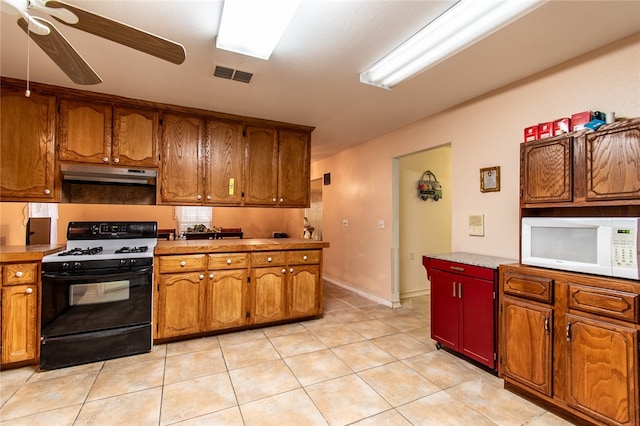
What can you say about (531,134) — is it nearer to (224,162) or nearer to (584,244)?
(584,244)

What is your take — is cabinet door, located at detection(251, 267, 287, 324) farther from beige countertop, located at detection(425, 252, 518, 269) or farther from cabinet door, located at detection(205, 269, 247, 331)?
beige countertop, located at detection(425, 252, 518, 269)

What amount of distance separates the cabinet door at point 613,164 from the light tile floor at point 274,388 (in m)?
1.41

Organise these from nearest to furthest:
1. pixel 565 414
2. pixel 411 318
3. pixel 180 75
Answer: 1. pixel 565 414
2. pixel 180 75
3. pixel 411 318

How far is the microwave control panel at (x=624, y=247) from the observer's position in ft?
5.35

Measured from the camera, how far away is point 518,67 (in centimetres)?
237

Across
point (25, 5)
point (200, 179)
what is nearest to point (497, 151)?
point (200, 179)

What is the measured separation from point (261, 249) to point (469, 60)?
100 inches

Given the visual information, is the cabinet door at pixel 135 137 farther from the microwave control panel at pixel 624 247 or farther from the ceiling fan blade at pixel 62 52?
the microwave control panel at pixel 624 247

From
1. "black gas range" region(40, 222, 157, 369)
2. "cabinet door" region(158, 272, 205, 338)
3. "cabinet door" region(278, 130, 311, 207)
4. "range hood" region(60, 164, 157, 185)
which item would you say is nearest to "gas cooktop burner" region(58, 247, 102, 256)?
"black gas range" region(40, 222, 157, 369)

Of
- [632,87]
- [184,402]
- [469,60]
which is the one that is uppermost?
[469,60]

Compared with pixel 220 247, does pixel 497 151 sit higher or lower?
higher

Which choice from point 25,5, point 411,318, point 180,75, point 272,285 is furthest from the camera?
point 411,318

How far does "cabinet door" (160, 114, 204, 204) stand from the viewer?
3.23 meters

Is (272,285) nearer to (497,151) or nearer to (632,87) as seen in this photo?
(497,151)
